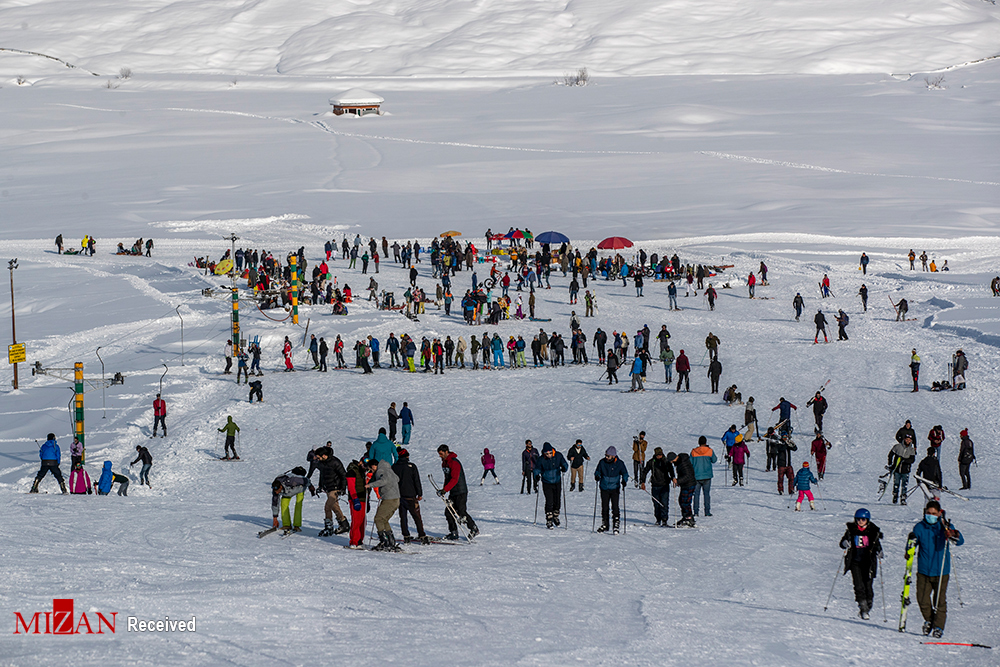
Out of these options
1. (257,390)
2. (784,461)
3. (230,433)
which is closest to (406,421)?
(230,433)

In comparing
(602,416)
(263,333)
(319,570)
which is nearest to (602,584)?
(319,570)

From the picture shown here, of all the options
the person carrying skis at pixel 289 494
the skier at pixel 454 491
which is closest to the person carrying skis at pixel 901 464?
the skier at pixel 454 491

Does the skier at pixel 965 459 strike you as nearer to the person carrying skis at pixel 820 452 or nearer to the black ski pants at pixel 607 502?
the person carrying skis at pixel 820 452

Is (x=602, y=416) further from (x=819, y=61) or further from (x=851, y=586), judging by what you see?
(x=819, y=61)

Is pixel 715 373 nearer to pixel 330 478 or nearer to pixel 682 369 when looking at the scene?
pixel 682 369

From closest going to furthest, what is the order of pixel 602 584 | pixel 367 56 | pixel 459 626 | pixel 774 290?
1. pixel 459 626
2. pixel 602 584
3. pixel 774 290
4. pixel 367 56

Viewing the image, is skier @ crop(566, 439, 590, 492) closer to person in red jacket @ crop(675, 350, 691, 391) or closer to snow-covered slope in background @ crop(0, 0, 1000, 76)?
person in red jacket @ crop(675, 350, 691, 391)

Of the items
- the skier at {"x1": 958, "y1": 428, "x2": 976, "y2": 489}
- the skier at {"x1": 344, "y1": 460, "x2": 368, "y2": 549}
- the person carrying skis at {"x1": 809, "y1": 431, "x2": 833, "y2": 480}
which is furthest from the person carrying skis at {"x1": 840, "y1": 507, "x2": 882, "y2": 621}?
the skier at {"x1": 958, "y1": 428, "x2": 976, "y2": 489}
